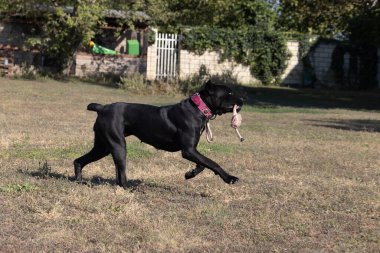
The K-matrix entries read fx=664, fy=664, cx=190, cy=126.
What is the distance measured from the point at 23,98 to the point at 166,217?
48.6ft

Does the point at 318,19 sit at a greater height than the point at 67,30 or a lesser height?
greater

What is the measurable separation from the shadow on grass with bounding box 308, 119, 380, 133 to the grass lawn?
1.52 meters

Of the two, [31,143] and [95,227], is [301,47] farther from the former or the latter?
[95,227]

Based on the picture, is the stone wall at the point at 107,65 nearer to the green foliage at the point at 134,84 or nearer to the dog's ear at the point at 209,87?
the green foliage at the point at 134,84

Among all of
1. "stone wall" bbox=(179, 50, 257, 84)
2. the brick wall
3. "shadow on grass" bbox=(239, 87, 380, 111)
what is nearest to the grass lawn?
"shadow on grass" bbox=(239, 87, 380, 111)

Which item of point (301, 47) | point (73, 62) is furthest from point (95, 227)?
point (301, 47)

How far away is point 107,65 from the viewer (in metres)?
33.8

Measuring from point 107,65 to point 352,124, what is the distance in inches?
747

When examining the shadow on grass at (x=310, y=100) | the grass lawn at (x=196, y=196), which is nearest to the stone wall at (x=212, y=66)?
the shadow on grass at (x=310, y=100)

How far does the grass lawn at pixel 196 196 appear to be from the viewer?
5332 mm

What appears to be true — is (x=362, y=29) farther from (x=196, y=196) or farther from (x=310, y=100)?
(x=196, y=196)

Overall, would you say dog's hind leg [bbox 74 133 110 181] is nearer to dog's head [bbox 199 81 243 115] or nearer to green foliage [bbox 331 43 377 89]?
dog's head [bbox 199 81 243 115]

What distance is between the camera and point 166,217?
610 centimetres

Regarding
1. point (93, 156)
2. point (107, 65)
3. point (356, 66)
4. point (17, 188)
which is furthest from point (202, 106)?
point (356, 66)
